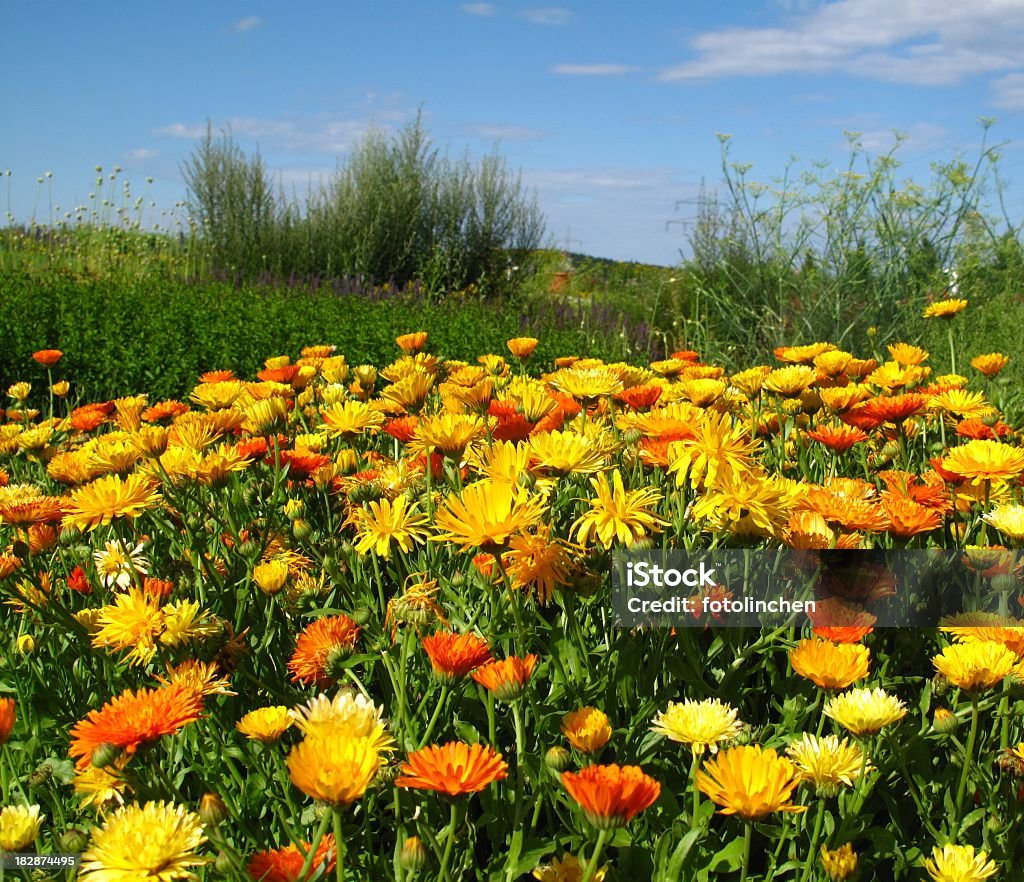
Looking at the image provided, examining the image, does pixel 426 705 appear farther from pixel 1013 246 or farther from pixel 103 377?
pixel 1013 246

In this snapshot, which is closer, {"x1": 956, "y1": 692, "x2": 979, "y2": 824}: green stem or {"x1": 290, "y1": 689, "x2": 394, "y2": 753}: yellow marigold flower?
{"x1": 290, "y1": 689, "x2": 394, "y2": 753}: yellow marigold flower

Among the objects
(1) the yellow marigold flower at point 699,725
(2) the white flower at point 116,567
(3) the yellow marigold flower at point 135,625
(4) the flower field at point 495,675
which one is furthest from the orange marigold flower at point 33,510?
(1) the yellow marigold flower at point 699,725

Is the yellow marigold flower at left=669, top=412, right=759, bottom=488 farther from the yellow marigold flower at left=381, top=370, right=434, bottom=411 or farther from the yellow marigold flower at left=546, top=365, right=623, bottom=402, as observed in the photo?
the yellow marigold flower at left=381, top=370, right=434, bottom=411

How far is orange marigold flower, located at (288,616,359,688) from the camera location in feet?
4.92

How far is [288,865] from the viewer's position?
1.13m

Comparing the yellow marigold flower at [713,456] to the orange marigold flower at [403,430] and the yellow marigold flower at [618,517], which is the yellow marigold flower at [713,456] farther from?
the orange marigold flower at [403,430]

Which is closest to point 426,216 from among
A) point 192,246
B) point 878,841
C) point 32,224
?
point 192,246

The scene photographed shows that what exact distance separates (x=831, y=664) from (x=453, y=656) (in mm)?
537

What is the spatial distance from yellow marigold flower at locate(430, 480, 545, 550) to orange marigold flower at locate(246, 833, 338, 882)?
1.49ft

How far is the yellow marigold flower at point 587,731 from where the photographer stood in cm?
128

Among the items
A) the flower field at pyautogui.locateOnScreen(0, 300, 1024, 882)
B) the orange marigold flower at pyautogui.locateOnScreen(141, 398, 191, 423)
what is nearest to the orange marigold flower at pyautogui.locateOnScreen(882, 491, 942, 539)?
the flower field at pyautogui.locateOnScreen(0, 300, 1024, 882)

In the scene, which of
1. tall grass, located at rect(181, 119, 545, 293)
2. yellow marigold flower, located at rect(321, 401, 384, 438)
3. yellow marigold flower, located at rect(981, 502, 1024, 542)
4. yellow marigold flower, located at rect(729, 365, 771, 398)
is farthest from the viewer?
tall grass, located at rect(181, 119, 545, 293)

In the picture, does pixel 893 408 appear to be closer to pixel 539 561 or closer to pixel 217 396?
pixel 539 561

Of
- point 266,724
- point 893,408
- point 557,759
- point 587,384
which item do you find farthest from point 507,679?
point 893,408
